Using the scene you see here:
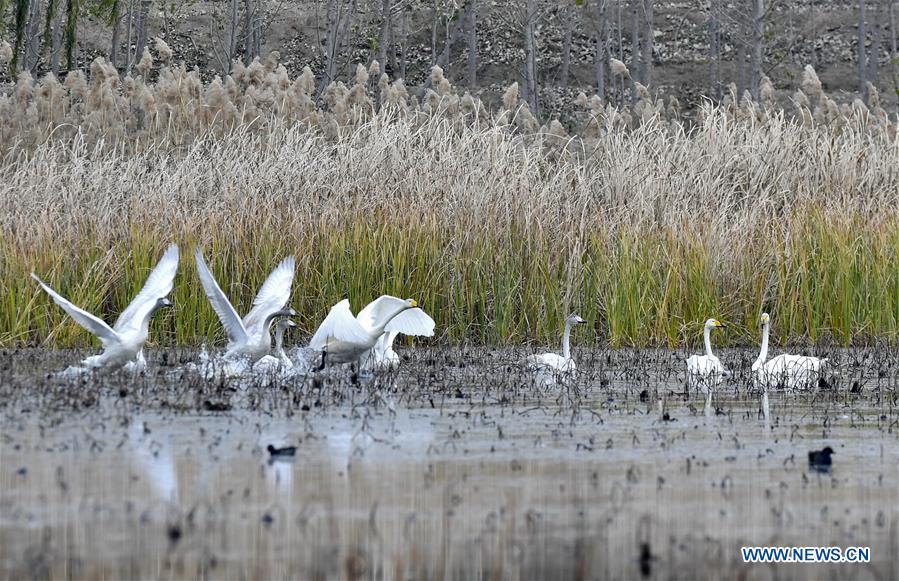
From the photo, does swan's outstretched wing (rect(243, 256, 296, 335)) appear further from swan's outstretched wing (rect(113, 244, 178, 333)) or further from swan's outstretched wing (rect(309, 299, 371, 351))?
swan's outstretched wing (rect(113, 244, 178, 333))

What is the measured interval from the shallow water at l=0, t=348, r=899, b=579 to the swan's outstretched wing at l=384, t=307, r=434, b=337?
155cm

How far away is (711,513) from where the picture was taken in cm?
577

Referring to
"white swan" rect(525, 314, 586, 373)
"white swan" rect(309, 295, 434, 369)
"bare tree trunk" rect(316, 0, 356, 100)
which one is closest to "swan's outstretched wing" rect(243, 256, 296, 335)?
"white swan" rect(309, 295, 434, 369)

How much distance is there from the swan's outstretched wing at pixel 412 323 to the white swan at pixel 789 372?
8.69 feet

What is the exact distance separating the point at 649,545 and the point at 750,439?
2.84 meters

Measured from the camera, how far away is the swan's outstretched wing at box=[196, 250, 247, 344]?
10.4m

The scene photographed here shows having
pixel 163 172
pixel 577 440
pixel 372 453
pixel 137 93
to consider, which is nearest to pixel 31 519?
pixel 372 453

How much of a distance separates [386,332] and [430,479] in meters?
5.34

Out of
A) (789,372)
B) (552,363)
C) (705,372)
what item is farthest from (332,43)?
(789,372)

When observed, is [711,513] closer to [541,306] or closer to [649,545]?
[649,545]

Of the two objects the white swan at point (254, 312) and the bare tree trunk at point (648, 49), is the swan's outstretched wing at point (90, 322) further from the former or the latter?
the bare tree trunk at point (648, 49)

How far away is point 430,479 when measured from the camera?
645 cm

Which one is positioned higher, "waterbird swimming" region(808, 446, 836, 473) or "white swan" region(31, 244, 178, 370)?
"white swan" region(31, 244, 178, 370)

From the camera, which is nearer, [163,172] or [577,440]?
[577,440]
